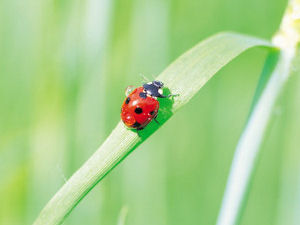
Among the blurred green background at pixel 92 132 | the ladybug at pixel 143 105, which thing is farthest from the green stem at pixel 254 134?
the blurred green background at pixel 92 132

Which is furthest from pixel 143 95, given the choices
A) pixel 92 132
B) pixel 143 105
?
pixel 92 132

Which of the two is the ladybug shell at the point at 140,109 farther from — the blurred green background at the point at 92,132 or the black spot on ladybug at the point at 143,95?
the blurred green background at the point at 92,132

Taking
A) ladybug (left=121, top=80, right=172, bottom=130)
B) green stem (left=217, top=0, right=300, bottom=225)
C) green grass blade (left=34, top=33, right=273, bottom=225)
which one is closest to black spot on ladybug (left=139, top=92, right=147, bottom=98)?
ladybug (left=121, top=80, right=172, bottom=130)

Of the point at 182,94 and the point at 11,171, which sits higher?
the point at 11,171

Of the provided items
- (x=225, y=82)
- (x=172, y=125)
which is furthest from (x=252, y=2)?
(x=172, y=125)

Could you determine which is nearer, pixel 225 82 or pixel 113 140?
pixel 113 140

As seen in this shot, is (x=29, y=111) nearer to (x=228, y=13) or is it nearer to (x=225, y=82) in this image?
(x=225, y=82)

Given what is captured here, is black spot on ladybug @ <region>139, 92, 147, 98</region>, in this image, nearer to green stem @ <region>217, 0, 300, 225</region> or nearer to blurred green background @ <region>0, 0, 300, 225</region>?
green stem @ <region>217, 0, 300, 225</region>

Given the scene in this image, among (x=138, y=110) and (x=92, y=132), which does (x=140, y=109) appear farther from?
(x=92, y=132)
